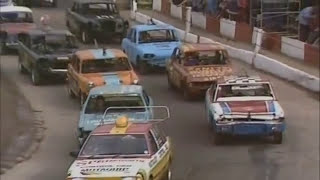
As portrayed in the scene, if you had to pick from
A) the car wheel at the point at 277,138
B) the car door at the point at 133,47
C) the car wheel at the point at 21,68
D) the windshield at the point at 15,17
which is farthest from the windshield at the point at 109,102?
the car wheel at the point at 21,68

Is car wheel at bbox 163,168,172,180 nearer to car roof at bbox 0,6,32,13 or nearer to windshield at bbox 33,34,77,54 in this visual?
car roof at bbox 0,6,32,13

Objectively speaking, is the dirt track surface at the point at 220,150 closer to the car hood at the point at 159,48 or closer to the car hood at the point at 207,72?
the car hood at the point at 207,72

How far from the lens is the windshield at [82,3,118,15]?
940 inches

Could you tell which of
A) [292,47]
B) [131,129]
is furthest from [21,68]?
[131,129]

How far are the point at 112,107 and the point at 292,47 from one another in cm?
285

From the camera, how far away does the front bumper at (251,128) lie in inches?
527

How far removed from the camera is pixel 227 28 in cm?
1912

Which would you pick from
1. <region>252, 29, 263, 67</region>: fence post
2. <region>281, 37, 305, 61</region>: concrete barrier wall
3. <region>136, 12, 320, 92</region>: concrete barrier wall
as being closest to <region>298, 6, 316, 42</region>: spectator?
<region>281, 37, 305, 61</region>: concrete barrier wall

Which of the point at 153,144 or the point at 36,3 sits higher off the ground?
the point at 36,3

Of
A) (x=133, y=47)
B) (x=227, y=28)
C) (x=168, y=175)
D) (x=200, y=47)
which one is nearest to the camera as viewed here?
(x=168, y=175)

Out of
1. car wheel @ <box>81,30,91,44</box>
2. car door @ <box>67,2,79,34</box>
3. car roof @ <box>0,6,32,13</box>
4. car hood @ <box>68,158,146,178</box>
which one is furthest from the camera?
car wheel @ <box>81,30,91,44</box>

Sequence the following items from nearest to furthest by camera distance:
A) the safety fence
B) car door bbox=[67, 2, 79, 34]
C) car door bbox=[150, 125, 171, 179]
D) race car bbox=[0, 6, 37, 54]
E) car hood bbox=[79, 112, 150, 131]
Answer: car door bbox=[150, 125, 171, 179]
car hood bbox=[79, 112, 150, 131]
the safety fence
race car bbox=[0, 6, 37, 54]
car door bbox=[67, 2, 79, 34]

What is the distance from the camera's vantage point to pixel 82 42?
76.2ft

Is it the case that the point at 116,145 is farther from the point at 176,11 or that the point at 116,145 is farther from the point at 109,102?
the point at 176,11
